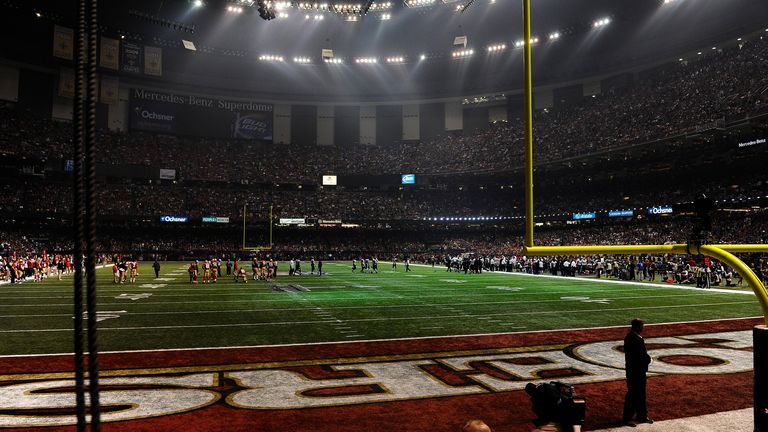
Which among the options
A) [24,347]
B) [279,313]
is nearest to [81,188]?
[24,347]

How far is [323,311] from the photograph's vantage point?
1487cm

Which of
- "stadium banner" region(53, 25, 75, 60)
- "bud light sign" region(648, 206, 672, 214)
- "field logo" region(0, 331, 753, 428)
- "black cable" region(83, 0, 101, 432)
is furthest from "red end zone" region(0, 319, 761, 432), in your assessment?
"stadium banner" region(53, 25, 75, 60)

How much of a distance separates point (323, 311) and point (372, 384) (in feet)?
25.8

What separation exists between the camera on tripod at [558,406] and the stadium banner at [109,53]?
53694 mm

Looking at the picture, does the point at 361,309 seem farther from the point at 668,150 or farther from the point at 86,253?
the point at 668,150

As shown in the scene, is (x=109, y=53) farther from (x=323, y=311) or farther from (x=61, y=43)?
(x=323, y=311)

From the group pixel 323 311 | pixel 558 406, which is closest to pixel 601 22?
pixel 323 311

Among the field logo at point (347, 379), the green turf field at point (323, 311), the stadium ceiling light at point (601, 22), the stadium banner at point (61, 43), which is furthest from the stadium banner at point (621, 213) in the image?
the stadium banner at point (61, 43)

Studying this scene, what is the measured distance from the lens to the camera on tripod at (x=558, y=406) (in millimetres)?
2877

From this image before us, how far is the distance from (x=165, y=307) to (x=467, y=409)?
1256 centimetres

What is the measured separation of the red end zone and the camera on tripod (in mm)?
2783

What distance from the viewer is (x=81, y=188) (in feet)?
5.66

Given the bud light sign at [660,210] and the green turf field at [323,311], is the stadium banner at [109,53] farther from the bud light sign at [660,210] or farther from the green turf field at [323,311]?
the bud light sign at [660,210]

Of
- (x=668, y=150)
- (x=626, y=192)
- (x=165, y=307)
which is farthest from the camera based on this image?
(x=626, y=192)
